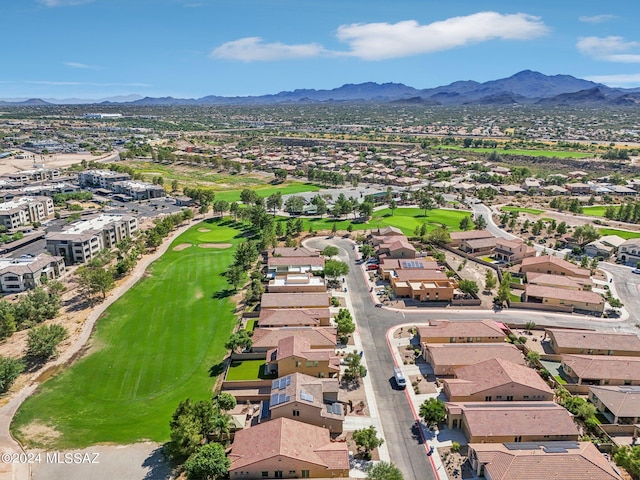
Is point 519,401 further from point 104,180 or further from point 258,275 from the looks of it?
point 104,180

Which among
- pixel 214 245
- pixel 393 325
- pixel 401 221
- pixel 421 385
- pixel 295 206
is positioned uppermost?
pixel 295 206

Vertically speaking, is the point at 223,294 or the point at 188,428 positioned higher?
the point at 188,428

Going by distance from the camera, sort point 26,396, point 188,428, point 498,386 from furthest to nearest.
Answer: point 26,396, point 498,386, point 188,428

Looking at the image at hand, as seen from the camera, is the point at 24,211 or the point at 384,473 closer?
the point at 384,473

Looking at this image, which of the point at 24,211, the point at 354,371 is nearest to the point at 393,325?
the point at 354,371

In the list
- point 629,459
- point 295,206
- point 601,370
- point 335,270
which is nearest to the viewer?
point 629,459

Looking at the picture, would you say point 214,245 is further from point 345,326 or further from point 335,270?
point 345,326

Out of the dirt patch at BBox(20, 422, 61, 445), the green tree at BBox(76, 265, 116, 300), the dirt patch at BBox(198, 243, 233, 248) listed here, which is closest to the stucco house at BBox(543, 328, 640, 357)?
the dirt patch at BBox(20, 422, 61, 445)
